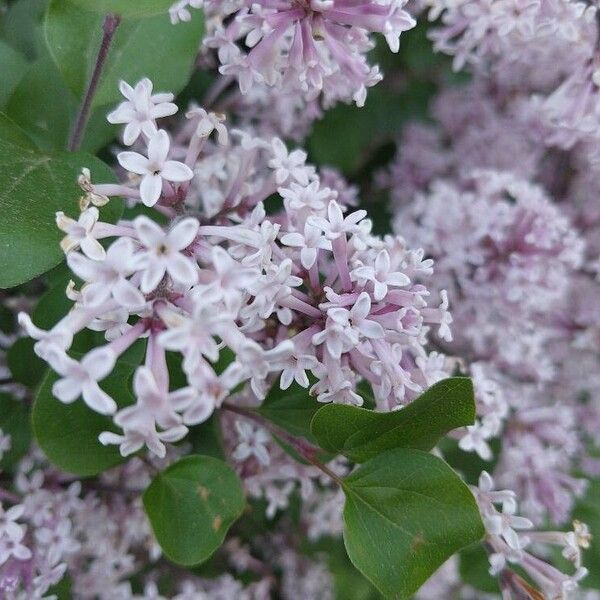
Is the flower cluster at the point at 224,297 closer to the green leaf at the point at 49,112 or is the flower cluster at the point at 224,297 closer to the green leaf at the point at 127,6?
the green leaf at the point at 127,6

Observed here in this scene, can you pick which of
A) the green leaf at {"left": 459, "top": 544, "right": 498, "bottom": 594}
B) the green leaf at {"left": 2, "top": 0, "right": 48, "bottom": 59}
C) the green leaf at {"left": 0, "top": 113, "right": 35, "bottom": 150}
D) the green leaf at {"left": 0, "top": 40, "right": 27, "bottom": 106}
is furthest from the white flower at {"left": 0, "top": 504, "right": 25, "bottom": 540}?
the green leaf at {"left": 459, "top": 544, "right": 498, "bottom": 594}

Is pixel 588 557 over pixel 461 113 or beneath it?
beneath

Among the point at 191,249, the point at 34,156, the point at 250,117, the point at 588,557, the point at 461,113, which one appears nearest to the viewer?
the point at 191,249

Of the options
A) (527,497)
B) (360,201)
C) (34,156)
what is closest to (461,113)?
(360,201)

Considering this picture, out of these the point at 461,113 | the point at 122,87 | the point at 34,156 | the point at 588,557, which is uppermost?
the point at 461,113

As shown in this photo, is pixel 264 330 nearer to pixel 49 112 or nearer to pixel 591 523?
pixel 49 112

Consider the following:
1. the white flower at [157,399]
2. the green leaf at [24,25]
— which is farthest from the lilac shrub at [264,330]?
the green leaf at [24,25]

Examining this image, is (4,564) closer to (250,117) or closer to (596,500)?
(250,117)
